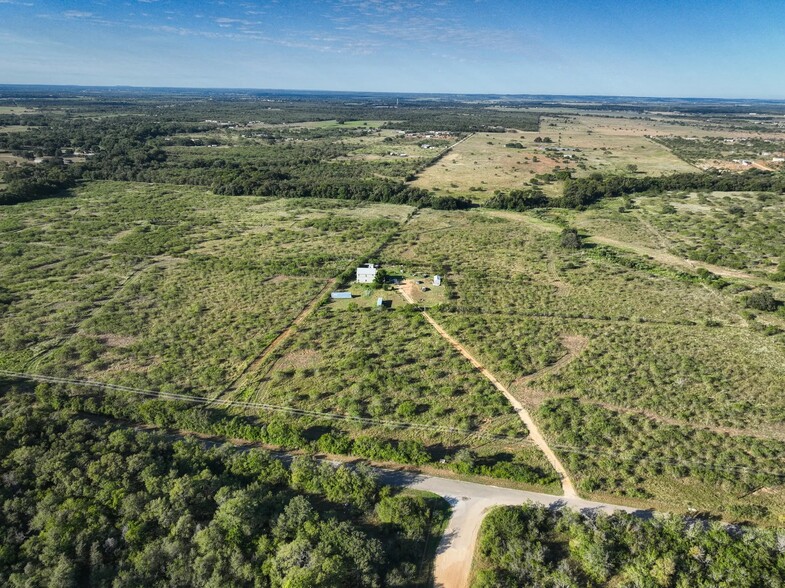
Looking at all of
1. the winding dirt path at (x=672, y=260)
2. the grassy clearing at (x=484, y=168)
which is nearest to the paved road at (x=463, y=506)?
the winding dirt path at (x=672, y=260)

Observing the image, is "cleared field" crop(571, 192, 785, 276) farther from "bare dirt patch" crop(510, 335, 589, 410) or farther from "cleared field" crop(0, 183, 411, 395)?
"cleared field" crop(0, 183, 411, 395)

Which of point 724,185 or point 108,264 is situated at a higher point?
point 724,185

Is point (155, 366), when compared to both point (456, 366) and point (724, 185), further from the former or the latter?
point (724, 185)

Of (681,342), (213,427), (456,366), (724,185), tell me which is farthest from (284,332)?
(724,185)

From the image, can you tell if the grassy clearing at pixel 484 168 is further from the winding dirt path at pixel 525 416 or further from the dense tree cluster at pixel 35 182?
the dense tree cluster at pixel 35 182

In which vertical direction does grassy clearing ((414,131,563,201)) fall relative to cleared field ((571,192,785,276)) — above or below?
above

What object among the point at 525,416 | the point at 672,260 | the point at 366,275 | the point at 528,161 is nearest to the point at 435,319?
the point at 366,275

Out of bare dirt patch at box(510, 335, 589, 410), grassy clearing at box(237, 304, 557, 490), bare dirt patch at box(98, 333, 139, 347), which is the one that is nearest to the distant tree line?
bare dirt patch at box(510, 335, 589, 410)
